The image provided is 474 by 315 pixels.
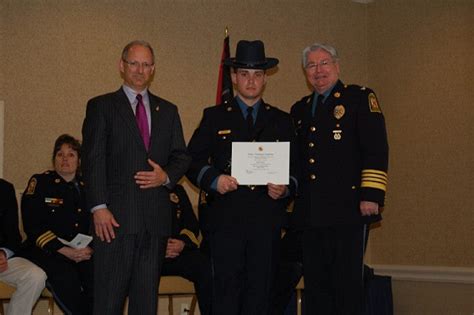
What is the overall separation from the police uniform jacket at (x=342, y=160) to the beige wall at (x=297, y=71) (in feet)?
7.80

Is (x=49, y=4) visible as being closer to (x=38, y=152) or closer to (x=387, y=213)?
(x=38, y=152)

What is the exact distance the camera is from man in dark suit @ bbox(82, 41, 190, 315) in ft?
11.4

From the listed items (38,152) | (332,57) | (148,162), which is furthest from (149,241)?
(38,152)

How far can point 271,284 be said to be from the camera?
3.78 meters

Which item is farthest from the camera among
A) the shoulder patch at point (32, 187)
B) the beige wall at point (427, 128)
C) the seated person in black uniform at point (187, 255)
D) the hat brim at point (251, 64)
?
the beige wall at point (427, 128)

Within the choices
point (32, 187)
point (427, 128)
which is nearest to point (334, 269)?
point (32, 187)

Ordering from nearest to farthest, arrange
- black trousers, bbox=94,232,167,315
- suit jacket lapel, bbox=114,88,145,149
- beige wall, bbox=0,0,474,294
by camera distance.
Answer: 1. black trousers, bbox=94,232,167,315
2. suit jacket lapel, bbox=114,88,145,149
3. beige wall, bbox=0,0,474,294

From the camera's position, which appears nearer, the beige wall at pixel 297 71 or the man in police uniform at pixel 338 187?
the man in police uniform at pixel 338 187

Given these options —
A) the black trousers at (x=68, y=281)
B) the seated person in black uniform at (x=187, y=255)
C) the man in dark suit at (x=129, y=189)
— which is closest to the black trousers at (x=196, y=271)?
the seated person in black uniform at (x=187, y=255)

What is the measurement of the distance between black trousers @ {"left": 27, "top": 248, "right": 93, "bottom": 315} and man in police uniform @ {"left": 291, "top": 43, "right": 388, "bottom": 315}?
5.17ft

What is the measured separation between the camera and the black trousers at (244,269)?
371 centimetres

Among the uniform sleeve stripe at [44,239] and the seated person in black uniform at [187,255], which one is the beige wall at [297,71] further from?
the seated person in black uniform at [187,255]

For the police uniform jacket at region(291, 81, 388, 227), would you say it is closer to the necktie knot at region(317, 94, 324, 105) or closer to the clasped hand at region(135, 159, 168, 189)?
the necktie knot at region(317, 94, 324, 105)

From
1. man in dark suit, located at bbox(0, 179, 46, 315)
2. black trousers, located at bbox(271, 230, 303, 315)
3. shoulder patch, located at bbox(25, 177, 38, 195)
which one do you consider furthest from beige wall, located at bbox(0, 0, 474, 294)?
black trousers, located at bbox(271, 230, 303, 315)
